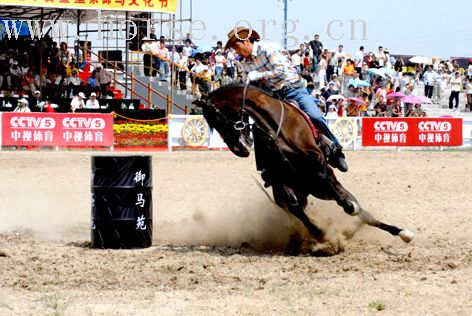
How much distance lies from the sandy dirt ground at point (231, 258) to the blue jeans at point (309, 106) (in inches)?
46.3

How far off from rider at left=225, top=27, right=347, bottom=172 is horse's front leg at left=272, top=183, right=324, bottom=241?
842 mm

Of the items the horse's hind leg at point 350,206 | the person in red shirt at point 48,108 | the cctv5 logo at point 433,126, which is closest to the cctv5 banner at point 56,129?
the person in red shirt at point 48,108

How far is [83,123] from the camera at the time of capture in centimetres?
2717

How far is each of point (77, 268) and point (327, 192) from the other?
2905mm

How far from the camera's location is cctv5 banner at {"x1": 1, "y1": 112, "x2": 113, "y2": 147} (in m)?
26.5

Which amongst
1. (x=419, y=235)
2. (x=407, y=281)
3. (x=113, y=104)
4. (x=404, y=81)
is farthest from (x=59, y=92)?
(x=407, y=281)

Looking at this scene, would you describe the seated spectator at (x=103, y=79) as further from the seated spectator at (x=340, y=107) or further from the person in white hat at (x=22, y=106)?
the seated spectator at (x=340, y=107)

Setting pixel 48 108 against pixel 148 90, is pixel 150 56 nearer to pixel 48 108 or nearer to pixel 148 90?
pixel 148 90

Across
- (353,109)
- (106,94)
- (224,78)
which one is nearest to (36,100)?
(106,94)

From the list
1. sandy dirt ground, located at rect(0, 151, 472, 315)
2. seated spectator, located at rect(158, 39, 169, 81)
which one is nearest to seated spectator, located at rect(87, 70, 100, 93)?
seated spectator, located at rect(158, 39, 169, 81)

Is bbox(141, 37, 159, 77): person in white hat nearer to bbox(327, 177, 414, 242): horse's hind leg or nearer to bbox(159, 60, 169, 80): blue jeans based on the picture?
bbox(159, 60, 169, 80): blue jeans

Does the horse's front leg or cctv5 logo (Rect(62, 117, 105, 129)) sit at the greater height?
the horse's front leg

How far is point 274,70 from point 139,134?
1853 cm

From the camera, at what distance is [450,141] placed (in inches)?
1179
